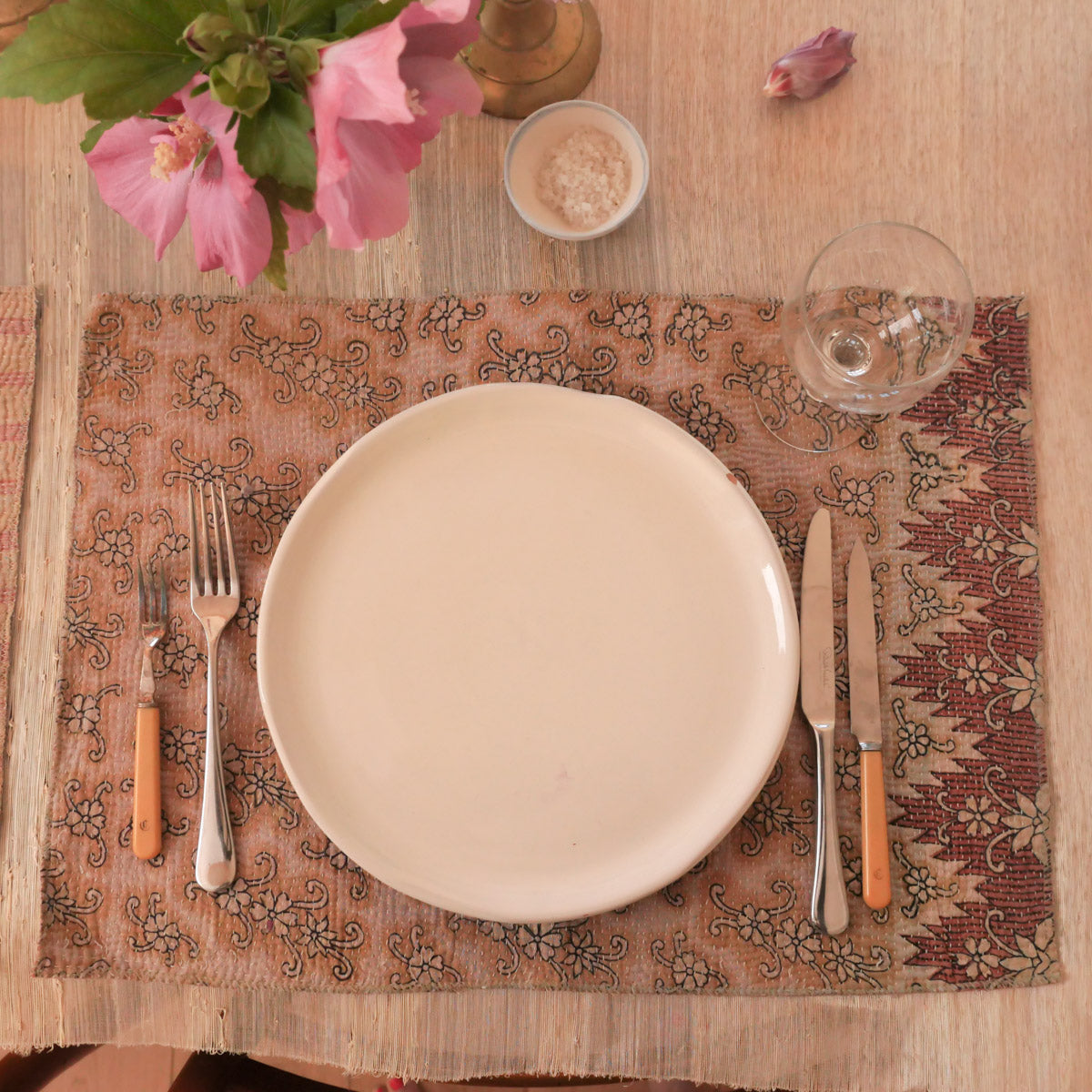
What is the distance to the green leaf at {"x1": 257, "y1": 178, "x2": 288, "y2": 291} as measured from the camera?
461mm

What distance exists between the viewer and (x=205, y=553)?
697 mm

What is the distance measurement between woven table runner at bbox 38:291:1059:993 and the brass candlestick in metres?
0.17

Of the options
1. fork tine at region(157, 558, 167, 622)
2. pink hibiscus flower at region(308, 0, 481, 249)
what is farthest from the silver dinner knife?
fork tine at region(157, 558, 167, 622)

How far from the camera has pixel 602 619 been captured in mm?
670

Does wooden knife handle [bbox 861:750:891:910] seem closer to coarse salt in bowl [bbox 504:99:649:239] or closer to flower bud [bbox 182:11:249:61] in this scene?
coarse salt in bowl [bbox 504:99:649:239]

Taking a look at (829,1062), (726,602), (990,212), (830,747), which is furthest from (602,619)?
(990,212)

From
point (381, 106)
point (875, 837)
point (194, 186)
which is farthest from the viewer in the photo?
point (875, 837)

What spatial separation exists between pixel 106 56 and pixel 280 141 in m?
0.09

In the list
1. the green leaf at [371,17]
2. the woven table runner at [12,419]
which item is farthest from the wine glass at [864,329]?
the woven table runner at [12,419]

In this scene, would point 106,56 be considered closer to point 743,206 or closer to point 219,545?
point 219,545

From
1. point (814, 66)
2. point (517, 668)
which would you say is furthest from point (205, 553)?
point (814, 66)

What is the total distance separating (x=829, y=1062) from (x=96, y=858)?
588mm

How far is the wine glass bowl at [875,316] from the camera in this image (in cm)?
65

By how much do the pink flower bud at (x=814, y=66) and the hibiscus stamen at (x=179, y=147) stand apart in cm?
49
